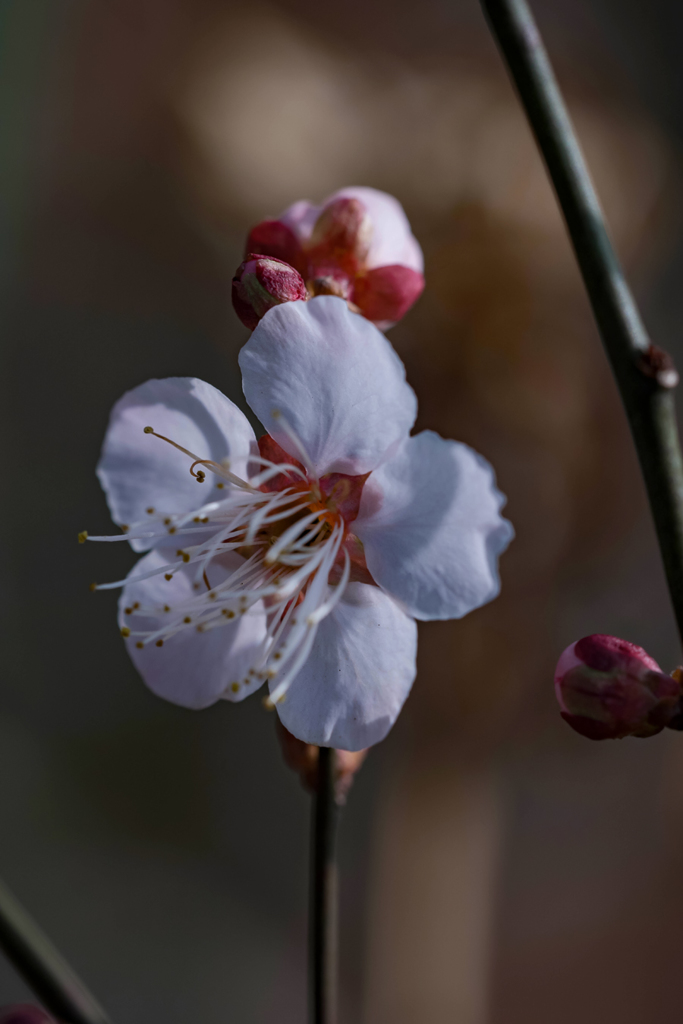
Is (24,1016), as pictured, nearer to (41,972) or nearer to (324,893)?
(41,972)

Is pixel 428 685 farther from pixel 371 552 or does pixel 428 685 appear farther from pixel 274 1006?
pixel 371 552

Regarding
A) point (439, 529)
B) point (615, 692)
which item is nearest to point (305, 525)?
point (439, 529)

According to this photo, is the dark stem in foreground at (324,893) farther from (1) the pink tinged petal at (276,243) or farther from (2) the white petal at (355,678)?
(1) the pink tinged petal at (276,243)

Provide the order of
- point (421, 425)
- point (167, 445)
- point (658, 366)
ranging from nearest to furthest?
1. point (658, 366)
2. point (167, 445)
3. point (421, 425)

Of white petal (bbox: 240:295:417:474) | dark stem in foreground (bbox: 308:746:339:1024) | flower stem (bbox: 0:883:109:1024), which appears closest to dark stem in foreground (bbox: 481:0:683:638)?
white petal (bbox: 240:295:417:474)

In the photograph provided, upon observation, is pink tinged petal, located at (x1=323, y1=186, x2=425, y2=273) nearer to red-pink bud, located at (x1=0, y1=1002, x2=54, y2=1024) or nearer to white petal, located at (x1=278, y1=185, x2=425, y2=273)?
white petal, located at (x1=278, y1=185, x2=425, y2=273)

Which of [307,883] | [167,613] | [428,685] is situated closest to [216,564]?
[167,613]

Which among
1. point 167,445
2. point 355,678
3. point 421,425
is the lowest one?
point 421,425
